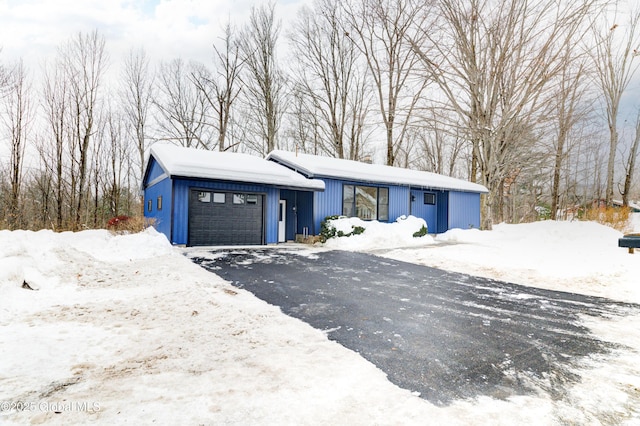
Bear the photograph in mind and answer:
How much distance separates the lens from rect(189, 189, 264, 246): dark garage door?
1020cm

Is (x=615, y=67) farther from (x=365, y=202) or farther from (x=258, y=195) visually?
(x=258, y=195)

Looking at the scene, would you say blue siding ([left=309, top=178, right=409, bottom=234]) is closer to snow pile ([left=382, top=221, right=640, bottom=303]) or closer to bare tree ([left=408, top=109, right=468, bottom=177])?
snow pile ([left=382, top=221, right=640, bottom=303])

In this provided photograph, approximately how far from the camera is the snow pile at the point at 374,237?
36.1ft

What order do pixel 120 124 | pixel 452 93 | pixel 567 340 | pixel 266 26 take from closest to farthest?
pixel 567 340 < pixel 452 93 < pixel 120 124 < pixel 266 26

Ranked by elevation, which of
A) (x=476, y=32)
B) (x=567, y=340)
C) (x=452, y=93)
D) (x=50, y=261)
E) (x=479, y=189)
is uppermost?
(x=476, y=32)

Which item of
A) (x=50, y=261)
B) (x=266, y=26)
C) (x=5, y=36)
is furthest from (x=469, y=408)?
(x=266, y=26)

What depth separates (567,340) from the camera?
10.3 ft

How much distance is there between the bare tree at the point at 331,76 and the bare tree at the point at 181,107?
8010 millimetres

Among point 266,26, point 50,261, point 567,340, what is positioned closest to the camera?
point 567,340

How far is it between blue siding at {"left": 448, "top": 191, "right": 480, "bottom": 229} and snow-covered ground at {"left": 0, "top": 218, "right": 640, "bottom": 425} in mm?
11172

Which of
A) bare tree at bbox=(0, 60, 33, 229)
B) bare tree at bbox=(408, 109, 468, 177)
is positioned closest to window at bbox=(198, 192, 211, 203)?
bare tree at bbox=(0, 60, 33, 229)

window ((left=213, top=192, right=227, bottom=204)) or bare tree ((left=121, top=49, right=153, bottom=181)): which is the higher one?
bare tree ((left=121, top=49, right=153, bottom=181))

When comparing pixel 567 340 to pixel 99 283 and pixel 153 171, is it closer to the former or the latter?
pixel 99 283

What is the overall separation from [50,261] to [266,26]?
22.6m
